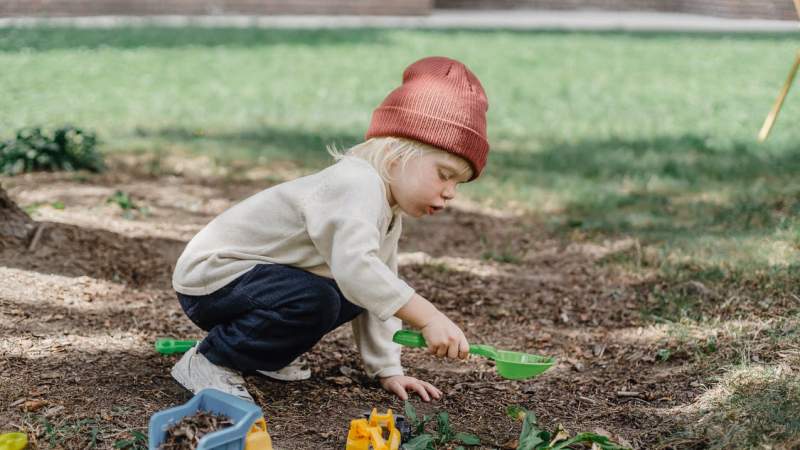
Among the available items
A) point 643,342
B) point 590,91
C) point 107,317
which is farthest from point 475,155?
point 590,91

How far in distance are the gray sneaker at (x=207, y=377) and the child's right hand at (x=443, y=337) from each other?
2.08ft

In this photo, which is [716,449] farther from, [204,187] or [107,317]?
[204,187]

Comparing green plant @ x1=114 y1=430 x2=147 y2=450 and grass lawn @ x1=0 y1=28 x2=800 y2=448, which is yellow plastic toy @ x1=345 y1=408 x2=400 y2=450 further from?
grass lawn @ x1=0 y1=28 x2=800 y2=448

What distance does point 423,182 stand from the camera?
103 inches

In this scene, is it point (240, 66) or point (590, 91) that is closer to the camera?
point (590, 91)

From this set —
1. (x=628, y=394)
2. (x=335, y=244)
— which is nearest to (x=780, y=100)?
(x=628, y=394)

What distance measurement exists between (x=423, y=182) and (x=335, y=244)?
1.07 ft

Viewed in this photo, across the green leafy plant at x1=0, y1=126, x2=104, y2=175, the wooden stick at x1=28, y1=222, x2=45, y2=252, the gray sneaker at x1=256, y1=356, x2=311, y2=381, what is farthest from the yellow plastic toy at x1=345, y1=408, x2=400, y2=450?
the green leafy plant at x1=0, y1=126, x2=104, y2=175

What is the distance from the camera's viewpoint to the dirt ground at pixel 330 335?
2719mm

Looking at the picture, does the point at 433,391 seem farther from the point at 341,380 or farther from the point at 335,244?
the point at 335,244

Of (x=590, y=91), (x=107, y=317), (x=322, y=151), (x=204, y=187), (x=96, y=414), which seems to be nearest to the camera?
(x=96, y=414)

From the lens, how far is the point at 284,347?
2.76m

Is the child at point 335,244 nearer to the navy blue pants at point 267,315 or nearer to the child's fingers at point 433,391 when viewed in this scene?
the navy blue pants at point 267,315

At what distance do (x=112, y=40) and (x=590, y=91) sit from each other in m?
6.49
